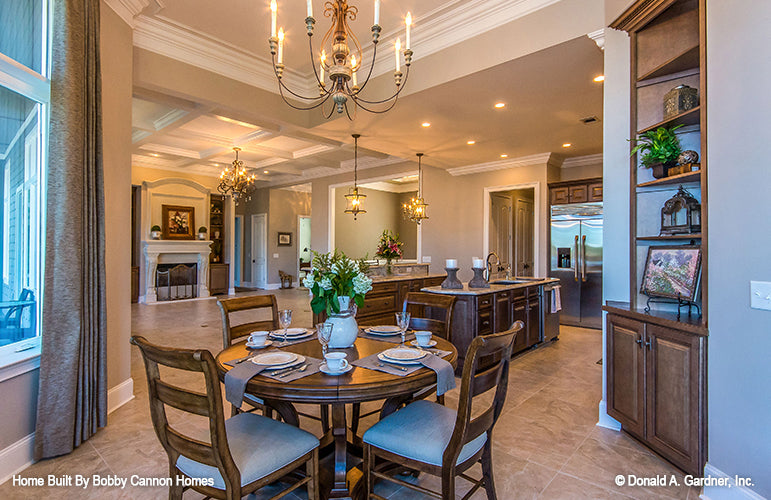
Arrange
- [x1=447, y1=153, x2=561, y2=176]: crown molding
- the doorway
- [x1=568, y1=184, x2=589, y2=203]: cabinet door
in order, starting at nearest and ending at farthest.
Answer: [x1=568, y1=184, x2=589, y2=203]: cabinet door → [x1=447, y1=153, x2=561, y2=176]: crown molding → the doorway

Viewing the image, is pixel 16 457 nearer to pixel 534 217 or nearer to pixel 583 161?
pixel 534 217

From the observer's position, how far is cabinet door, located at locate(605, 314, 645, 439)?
2412mm

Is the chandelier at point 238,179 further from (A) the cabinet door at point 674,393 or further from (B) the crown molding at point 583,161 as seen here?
(A) the cabinet door at point 674,393

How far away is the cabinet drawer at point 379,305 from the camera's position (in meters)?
4.77

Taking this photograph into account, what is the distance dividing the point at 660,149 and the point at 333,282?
7.16 feet

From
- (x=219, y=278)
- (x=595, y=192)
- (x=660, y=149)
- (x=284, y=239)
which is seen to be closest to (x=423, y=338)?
(x=660, y=149)

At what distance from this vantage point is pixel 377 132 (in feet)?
17.6

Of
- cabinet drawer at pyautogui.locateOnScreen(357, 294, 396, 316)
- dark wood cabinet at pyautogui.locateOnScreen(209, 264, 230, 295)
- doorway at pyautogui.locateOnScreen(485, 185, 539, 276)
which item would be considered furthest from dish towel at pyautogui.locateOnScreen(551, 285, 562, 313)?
dark wood cabinet at pyautogui.locateOnScreen(209, 264, 230, 295)

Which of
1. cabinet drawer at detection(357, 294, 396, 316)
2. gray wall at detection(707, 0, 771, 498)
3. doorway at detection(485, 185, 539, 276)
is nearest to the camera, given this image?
gray wall at detection(707, 0, 771, 498)

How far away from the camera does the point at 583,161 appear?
6.90 metres

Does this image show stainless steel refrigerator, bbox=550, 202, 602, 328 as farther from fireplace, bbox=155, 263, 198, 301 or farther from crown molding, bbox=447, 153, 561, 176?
fireplace, bbox=155, 263, 198, 301

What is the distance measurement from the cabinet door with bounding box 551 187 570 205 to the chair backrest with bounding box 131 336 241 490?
6.42 metres

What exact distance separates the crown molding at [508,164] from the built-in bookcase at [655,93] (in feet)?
13.1

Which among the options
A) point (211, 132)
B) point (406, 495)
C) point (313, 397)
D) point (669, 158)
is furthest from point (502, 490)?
point (211, 132)
